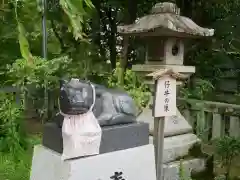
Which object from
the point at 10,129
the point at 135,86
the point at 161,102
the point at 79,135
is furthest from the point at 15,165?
the point at 79,135

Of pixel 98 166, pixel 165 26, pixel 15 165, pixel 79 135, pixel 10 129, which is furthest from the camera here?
pixel 10 129

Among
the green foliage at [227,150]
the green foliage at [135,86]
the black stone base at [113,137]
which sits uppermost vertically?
the green foliage at [135,86]

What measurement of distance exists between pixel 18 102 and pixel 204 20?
342 centimetres

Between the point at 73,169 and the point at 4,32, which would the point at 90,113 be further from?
the point at 4,32

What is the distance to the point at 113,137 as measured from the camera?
1.92 m

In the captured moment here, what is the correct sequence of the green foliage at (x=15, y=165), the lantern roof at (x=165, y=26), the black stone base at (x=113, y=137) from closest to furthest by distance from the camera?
the black stone base at (x=113, y=137) < the lantern roof at (x=165, y=26) < the green foliage at (x=15, y=165)

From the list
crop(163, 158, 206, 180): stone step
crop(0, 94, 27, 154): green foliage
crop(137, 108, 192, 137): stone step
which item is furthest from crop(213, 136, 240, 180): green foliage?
crop(0, 94, 27, 154): green foliage

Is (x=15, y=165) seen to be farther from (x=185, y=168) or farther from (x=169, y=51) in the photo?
(x=169, y=51)

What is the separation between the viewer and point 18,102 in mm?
5250

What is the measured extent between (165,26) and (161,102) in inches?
38.3

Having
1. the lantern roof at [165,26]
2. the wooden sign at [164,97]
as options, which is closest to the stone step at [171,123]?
the lantern roof at [165,26]

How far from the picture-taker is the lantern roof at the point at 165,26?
309 cm

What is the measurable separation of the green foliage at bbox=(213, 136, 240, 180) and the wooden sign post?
137 centimetres

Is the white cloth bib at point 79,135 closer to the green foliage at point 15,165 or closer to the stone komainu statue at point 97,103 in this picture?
the stone komainu statue at point 97,103
